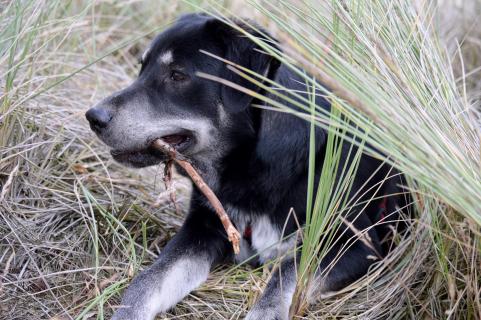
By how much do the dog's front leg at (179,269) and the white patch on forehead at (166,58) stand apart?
65cm

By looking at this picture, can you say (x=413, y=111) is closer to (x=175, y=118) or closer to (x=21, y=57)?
(x=175, y=118)

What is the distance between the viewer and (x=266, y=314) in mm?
2580

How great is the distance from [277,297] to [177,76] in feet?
3.26

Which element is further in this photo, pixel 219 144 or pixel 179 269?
pixel 219 144

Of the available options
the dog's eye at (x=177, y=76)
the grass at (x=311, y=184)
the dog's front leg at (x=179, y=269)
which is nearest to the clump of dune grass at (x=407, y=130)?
the grass at (x=311, y=184)

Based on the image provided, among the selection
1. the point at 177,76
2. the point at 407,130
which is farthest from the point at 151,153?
the point at 407,130

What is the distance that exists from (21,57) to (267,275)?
1.48m

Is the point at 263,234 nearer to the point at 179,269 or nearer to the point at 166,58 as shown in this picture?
the point at 179,269

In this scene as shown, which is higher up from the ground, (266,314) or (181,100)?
(181,100)

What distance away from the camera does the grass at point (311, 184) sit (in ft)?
7.18

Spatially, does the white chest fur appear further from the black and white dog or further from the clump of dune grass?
the clump of dune grass

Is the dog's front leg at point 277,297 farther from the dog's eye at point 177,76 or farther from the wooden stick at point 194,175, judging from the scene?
the dog's eye at point 177,76

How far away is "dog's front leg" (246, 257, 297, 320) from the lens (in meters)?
2.59

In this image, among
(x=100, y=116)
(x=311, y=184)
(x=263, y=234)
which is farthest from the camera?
(x=263, y=234)
